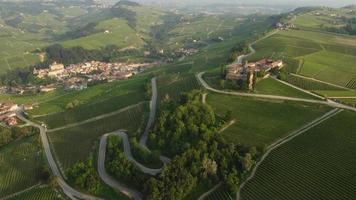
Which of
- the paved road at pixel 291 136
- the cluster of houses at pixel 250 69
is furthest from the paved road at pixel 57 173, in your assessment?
the cluster of houses at pixel 250 69

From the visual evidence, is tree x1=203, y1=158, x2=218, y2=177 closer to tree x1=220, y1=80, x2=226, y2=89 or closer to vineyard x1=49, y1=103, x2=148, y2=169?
vineyard x1=49, y1=103, x2=148, y2=169

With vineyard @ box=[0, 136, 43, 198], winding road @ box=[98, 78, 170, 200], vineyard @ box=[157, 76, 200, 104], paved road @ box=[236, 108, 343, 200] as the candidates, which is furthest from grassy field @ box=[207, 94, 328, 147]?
vineyard @ box=[0, 136, 43, 198]

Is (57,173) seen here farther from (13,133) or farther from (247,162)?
(247,162)

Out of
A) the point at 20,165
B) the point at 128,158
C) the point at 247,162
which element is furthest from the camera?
the point at 20,165

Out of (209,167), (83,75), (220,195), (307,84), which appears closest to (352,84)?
(307,84)

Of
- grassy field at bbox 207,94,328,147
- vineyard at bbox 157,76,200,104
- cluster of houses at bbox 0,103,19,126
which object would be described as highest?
grassy field at bbox 207,94,328,147

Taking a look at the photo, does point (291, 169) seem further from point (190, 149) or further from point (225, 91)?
point (225, 91)

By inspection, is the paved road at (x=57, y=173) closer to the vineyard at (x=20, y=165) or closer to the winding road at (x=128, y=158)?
the vineyard at (x=20, y=165)
